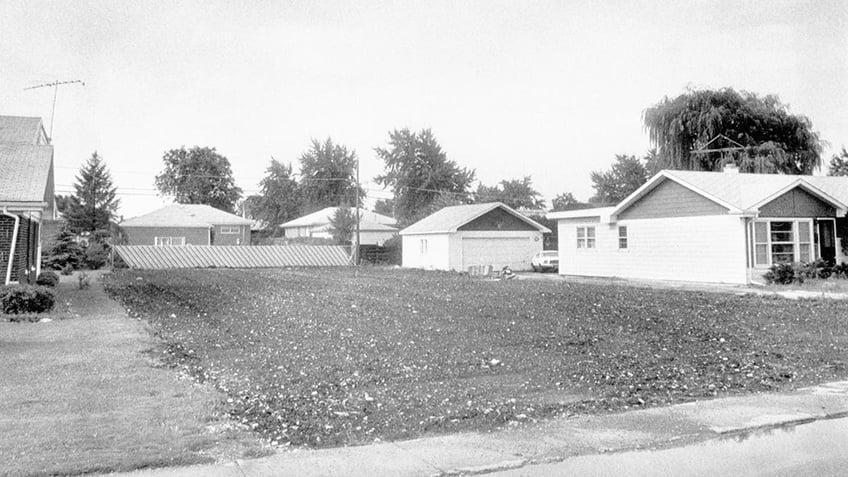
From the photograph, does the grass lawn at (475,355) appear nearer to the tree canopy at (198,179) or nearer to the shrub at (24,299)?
the shrub at (24,299)

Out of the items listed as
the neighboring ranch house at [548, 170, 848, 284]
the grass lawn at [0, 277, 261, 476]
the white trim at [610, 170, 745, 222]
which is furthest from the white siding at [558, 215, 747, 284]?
the grass lawn at [0, 277, 261, 476]

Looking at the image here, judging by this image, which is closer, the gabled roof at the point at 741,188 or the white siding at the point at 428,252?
the gabled roof at the point at 741,188

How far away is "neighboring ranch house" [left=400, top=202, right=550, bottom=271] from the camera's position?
1625 inches

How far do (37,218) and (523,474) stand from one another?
22.1m

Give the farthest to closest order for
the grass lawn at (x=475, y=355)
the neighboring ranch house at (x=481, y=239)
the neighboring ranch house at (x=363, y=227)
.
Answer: the neighboring ranch house at (x=363, y=227), the neighboring ranch house at (x=481, y=239), the grass lawn at (x=475, y=355)

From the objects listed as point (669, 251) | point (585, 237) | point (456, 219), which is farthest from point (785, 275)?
point (456, 219)

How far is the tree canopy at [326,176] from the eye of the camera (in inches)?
3511

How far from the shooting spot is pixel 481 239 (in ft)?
137

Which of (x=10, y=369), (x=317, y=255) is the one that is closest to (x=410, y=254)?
(x=317, y=255)

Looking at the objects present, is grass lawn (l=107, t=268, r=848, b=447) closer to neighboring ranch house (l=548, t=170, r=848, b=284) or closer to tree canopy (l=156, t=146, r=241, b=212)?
neighboring ranch house (l=548, t=170, r=848, b=284)

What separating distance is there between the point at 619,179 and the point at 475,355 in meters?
68.3

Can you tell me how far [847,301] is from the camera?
17.5 meters

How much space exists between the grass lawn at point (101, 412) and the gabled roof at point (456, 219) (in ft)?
99.1

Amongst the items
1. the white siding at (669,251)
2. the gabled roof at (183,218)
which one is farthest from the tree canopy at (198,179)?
the white siding at (669,251)
